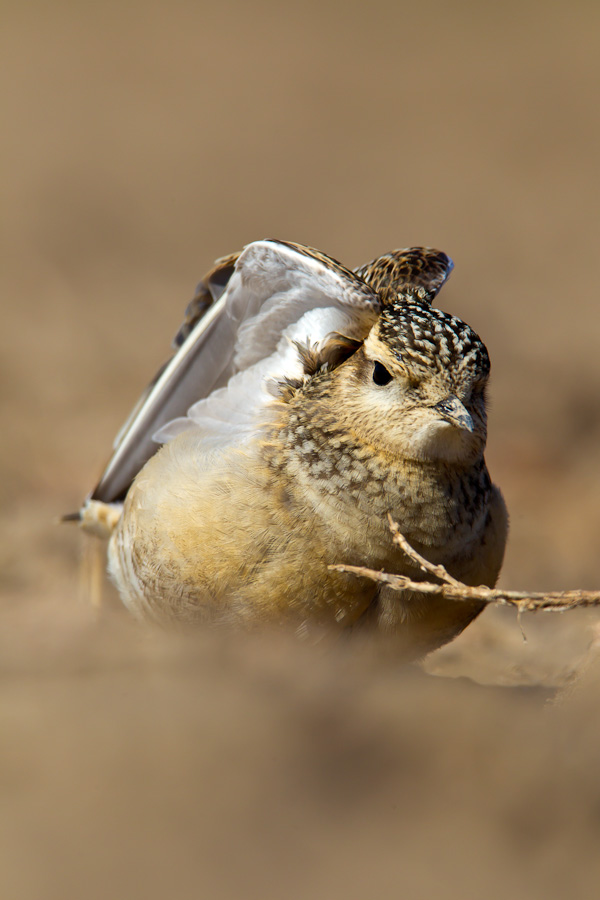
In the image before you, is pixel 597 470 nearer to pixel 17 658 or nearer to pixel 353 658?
pixel 353 658

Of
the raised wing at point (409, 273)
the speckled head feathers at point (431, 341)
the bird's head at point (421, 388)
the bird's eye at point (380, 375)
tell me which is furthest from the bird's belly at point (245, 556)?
the raised wing at point (409, 273)

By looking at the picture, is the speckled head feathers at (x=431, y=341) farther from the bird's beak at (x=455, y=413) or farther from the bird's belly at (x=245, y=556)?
the bird's belly at (x=245, y=556)

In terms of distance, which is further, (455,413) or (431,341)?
(431,341)

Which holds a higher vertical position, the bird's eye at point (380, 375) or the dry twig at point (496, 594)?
the bird's eye at point (380, 375)

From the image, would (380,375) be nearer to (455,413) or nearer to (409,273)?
(455,413)

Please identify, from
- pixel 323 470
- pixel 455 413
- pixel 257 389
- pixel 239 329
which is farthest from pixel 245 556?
pixel 239 329

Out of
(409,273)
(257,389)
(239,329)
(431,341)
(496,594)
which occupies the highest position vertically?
(409,273)

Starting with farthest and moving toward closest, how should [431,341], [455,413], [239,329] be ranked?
[239,329] < [431,341] < [455,413]
